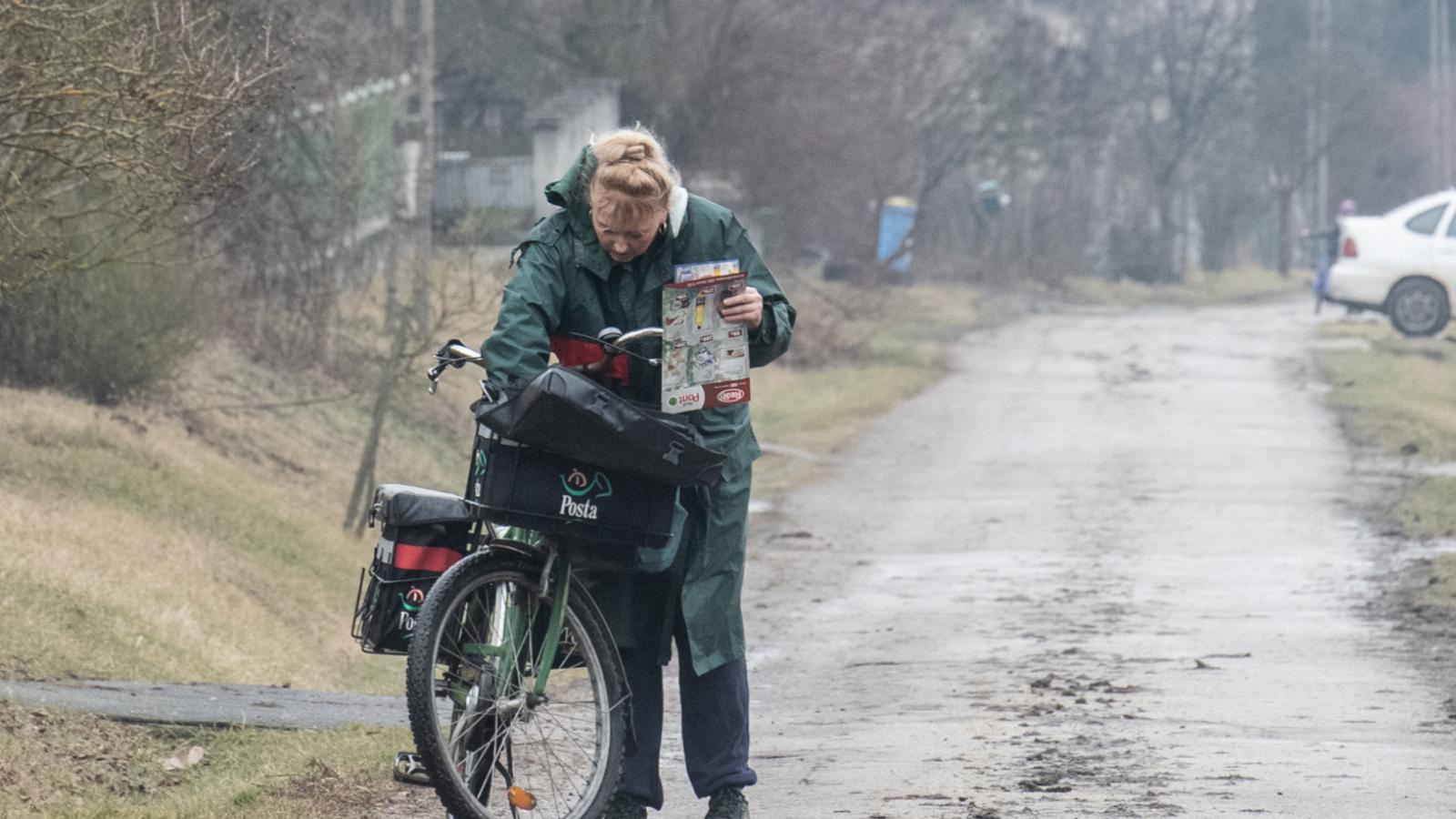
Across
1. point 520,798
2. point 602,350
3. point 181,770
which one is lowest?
point 181,770

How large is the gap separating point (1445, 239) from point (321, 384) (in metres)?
16.4

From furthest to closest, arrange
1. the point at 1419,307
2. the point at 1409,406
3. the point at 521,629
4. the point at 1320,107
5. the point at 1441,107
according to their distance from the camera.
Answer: the point at 1441,107 → the point at 1320,107 → the point at 1419,307 → the point at 1409,406 → the point at 521,629

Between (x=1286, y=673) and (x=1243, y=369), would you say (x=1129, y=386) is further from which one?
(x=1286, y=673)

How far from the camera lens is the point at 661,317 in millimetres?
5379

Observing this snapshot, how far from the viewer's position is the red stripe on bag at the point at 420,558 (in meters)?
5.48

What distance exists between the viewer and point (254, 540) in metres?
12.6

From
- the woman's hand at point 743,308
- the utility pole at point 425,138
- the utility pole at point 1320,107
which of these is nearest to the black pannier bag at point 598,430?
the woman's hand at point 743,308

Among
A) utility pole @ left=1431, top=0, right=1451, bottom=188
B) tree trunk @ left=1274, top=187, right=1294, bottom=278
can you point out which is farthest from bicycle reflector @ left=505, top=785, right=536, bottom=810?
utility pole @ left=1431, top=0, right=1451, bottom=188

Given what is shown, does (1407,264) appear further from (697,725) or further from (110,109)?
(697,725)

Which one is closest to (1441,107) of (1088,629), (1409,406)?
(1409,406)

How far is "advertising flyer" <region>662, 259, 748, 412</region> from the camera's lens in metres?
5.21

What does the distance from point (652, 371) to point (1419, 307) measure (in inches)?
1023

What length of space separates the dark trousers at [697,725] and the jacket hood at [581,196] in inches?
38.3

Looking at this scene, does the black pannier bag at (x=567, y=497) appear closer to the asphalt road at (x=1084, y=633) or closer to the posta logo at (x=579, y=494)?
the posta logo at (x=579, y=494)
